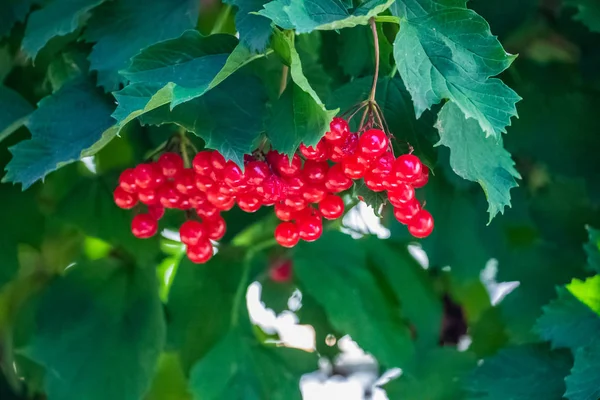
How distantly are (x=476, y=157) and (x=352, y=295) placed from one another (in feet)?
1.48

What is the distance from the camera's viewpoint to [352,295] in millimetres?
938

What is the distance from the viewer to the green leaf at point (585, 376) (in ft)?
2.08

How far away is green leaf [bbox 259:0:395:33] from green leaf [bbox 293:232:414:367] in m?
0.54

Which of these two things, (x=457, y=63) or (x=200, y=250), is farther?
(x=200, y=250)

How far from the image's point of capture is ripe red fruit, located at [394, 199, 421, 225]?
0.56 meters

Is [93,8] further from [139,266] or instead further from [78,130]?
[139,266]

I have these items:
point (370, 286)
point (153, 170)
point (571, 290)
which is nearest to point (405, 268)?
point (370, 286)

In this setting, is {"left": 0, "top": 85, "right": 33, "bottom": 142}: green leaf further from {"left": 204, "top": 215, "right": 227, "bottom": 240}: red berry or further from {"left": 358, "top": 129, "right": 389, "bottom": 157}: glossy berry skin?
{"left": 358, "top": 129, "right": 389, "bottom": 157}: glossy berry skin

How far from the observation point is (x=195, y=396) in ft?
2.66

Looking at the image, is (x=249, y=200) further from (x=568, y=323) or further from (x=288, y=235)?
(x=568, y=323)

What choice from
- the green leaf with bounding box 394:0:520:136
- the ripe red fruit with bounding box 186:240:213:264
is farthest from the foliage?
the ripe red fruit with bounding box 186:240:213:264

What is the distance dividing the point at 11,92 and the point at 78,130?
0.16m

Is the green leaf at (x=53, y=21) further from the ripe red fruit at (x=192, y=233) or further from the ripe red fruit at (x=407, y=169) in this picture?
the ripe red fruit at (x=407, y=169)

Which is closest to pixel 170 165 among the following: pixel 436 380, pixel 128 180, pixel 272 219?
pixel 128 180
